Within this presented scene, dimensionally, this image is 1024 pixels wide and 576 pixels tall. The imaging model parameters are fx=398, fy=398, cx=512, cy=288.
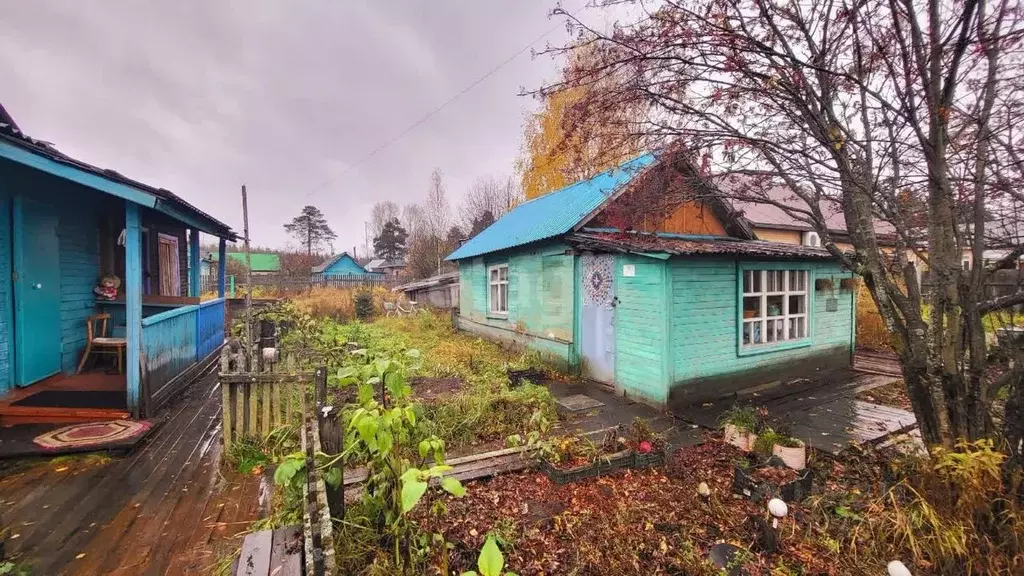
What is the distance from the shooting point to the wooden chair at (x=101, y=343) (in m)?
6.08

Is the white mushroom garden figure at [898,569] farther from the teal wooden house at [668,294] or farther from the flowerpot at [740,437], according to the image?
the teal wooden house at [668,294]

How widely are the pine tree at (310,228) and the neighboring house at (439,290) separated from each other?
45.5 m

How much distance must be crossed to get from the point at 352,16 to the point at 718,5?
9530 millimetres

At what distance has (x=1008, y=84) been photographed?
105 inches

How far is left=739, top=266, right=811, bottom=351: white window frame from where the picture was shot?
279 inches

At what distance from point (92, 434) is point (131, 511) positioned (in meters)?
2.06

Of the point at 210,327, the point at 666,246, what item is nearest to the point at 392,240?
the point at 210,327

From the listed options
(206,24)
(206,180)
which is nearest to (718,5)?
(206,24)

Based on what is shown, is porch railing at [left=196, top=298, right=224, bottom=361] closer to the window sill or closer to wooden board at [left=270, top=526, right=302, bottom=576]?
wooden board at [left=270, top=526, right=302, bottom=576]

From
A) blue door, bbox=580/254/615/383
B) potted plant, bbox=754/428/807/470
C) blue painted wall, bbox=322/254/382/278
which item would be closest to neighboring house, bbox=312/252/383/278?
blue painted wall, bbox=322/254/382/278

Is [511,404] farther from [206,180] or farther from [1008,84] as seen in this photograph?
[206,180]

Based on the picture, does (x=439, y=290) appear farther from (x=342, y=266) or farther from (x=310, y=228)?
(x=310, y=228)

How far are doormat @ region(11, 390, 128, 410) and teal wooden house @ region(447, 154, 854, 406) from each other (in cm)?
695

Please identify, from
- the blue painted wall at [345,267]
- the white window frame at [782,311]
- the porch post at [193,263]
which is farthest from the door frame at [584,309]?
the blue painted wall at [345,267]
